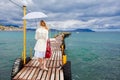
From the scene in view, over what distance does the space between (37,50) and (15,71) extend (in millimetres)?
1572

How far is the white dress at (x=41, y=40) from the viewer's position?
10.8m

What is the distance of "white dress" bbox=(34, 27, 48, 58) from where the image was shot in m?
10.8

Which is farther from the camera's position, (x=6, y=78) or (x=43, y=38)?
(x=6, y=78)

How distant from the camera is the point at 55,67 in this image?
40.3 feet

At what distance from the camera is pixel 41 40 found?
10.9m

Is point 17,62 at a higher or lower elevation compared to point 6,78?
higher

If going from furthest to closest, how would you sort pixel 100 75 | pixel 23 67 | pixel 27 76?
pixel 100 75, pixel 23 67, pixel 27 76

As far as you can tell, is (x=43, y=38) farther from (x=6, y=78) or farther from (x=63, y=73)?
(x=6, y=78)

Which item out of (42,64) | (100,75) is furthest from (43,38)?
(100,75)

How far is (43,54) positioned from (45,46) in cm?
46

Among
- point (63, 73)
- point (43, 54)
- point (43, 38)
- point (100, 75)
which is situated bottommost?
point (100, 75)

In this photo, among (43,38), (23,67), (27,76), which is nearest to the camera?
(27,76)

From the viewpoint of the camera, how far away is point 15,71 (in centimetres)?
1065

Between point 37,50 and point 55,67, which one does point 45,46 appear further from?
point 55,67
